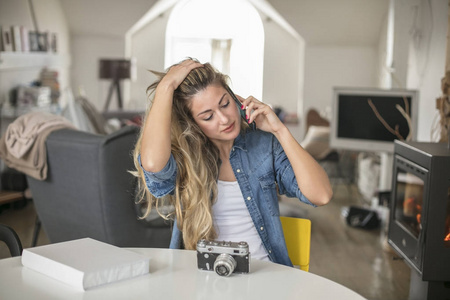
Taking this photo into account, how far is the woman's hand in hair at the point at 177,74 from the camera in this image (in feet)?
6.28

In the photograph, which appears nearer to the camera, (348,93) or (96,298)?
(96,298)

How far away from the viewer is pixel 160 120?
73.5 inches

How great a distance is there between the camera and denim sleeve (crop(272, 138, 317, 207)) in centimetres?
198

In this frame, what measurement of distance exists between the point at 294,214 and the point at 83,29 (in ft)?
16.6

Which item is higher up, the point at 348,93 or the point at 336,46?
the point at 336,46

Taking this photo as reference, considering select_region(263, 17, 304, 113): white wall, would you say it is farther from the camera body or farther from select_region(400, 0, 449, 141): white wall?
the camera body

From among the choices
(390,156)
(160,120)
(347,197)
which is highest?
(160,120)

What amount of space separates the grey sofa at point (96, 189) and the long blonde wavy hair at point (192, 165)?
1262mm

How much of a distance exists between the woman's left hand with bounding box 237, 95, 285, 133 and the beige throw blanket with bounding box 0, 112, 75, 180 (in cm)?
181

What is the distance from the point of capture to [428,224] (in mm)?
2650

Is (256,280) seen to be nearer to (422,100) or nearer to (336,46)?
(422,100)

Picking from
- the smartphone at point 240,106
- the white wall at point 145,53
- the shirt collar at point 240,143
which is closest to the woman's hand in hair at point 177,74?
the smartphone at point 240,106

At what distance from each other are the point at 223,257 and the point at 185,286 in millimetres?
120

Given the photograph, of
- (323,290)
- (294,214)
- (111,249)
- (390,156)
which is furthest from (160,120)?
(390,156)
